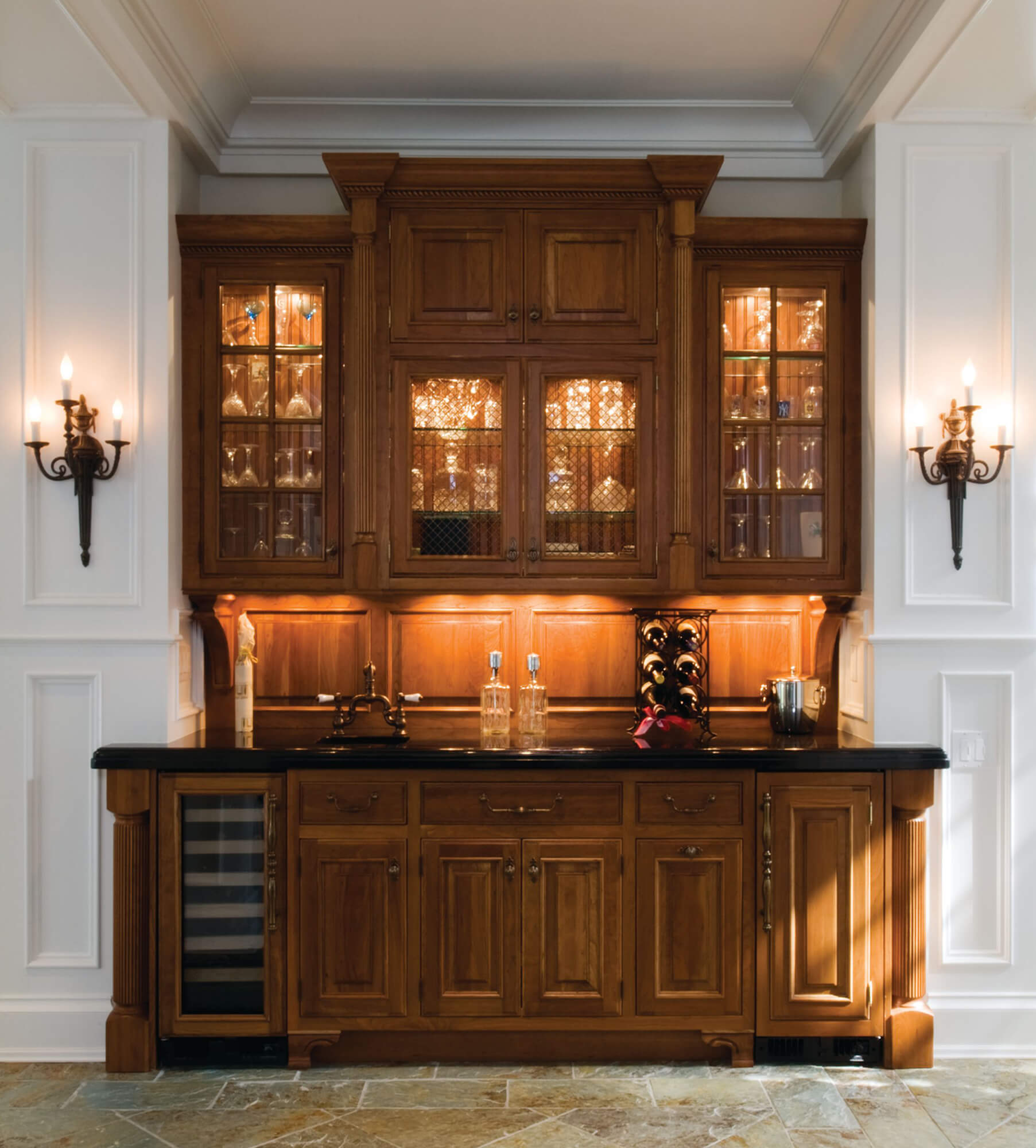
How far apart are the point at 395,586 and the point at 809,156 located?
2173mm

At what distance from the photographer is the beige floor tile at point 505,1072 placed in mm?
3285

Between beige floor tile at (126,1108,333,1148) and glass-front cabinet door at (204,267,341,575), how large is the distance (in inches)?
64.6

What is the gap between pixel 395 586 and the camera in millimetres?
3576

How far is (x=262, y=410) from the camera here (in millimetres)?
3635

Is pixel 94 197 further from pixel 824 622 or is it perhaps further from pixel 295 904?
pixel 824 622

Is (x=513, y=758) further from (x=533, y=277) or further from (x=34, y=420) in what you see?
(x=34, y=420)

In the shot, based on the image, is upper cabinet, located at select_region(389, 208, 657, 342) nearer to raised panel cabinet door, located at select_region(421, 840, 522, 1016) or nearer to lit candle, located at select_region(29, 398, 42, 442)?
lit candle, located at select_region(29, 398, 42, 442)

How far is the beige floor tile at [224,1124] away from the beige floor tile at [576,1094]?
1.84 feet

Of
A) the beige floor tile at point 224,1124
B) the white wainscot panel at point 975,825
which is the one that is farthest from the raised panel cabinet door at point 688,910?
the beige floor tile at point 224,1124

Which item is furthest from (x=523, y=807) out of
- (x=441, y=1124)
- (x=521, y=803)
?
(x=441, y=1124)

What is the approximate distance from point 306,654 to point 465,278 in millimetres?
1466

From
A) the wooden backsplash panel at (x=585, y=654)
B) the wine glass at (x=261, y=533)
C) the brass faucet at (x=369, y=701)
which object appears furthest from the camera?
the wooden backsplash panel at (x=585, y=654)

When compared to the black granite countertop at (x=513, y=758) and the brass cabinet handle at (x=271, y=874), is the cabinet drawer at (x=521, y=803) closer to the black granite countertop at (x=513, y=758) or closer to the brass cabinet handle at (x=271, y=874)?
the black granite countertop at (x=513, y=758)

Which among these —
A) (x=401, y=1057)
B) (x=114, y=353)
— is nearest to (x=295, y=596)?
(x=114, y=353)
